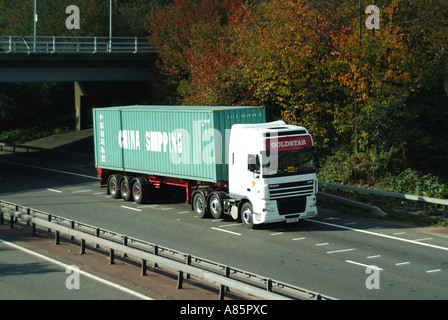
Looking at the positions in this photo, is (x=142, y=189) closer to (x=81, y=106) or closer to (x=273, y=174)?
(x=273, y=174)

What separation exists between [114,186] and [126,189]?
0.96 meters

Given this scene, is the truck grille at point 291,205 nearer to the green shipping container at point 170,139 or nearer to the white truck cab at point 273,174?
the white truck cab at point 273,174

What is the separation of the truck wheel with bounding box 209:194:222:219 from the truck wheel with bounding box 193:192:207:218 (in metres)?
0.30

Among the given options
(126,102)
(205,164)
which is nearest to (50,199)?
(205,164)

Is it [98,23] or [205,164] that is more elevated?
[98,23]

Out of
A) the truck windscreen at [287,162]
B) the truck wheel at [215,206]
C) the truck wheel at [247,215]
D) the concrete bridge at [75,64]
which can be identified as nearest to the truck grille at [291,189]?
the truck windscreen at [287,162]

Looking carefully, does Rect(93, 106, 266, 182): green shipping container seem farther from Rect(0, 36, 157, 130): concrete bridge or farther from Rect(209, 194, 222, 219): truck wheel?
Rect(0, 36, 157, 130): concrete bridge

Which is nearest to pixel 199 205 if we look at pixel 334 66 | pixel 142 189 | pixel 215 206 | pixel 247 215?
pixel 215 206

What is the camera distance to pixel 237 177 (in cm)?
2248

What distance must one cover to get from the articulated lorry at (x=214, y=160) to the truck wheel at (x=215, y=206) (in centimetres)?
4

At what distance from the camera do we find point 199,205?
24.4m

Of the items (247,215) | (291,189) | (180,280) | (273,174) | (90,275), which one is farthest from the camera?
(247,215)
